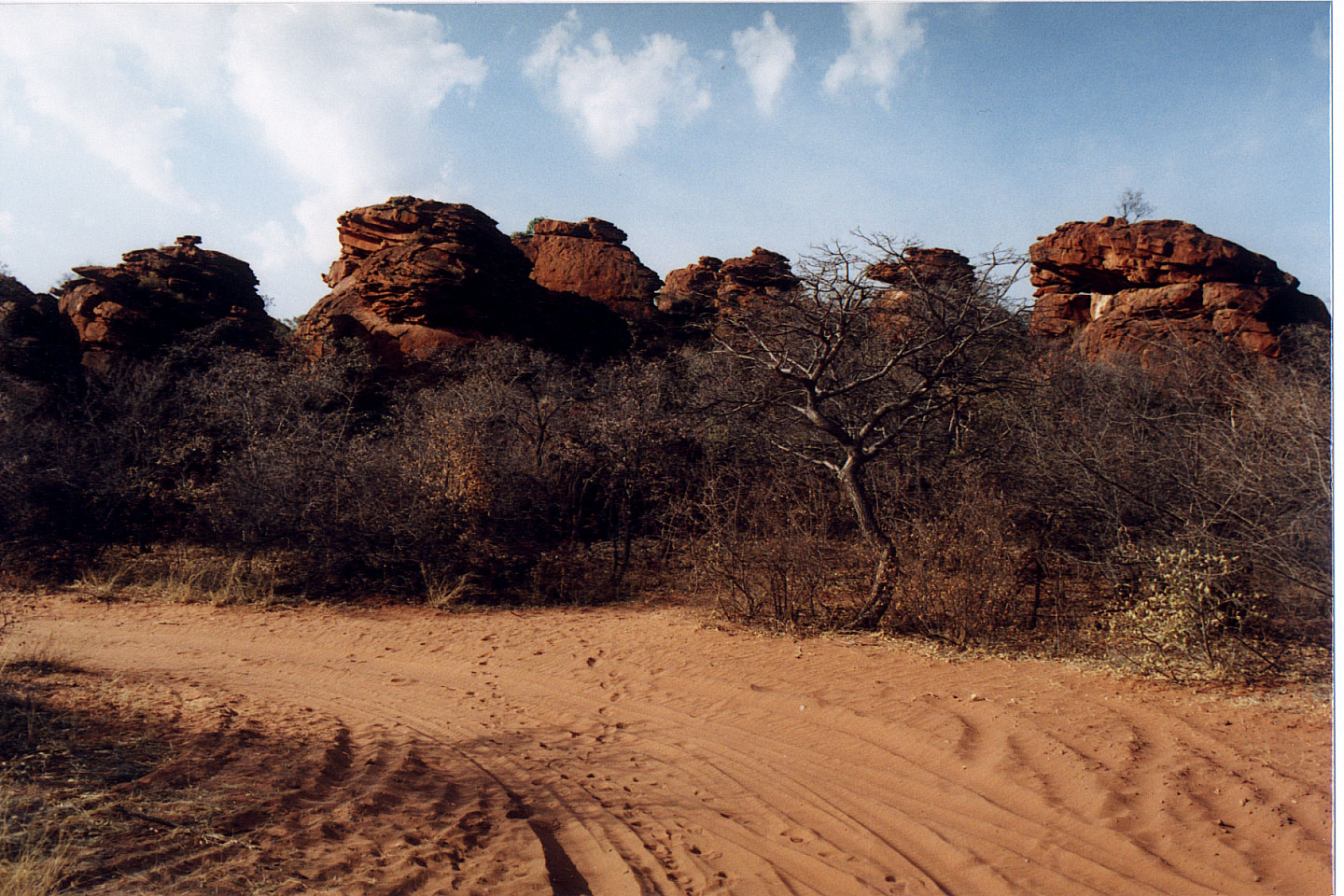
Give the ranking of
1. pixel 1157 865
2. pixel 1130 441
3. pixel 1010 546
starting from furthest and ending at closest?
pixel 1130 441 → pixel 1010 546 → pixel 1157 865

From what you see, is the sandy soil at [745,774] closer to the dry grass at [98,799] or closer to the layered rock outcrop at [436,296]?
the dry grass at [98,799]

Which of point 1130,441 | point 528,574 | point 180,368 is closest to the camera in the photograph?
point 1130,441

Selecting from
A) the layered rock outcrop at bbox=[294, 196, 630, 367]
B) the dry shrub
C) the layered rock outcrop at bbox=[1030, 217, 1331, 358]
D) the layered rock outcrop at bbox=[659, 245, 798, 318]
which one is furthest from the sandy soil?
the layered rock outcrop at bbox=[659, 245, 798, 318]

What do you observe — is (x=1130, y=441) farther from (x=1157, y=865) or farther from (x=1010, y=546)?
(x=1157, y=865)


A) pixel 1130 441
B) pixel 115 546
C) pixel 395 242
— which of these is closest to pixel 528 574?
pixel 115 546

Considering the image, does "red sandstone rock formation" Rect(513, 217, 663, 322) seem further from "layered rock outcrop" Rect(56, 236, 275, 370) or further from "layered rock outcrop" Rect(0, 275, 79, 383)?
"layered rock outcrop" Rect(0, 275, 79, 383)

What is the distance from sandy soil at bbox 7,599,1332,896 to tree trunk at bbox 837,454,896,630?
642 millimetres

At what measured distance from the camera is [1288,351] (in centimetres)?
1877

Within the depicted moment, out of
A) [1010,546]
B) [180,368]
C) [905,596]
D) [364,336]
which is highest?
[364,336]

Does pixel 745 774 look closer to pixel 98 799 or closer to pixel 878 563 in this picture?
pixel 98 799

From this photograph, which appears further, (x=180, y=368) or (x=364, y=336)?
(x=364, y=336)

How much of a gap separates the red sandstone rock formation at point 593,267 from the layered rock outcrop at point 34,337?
13533 mm

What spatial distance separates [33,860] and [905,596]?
6.59 meters

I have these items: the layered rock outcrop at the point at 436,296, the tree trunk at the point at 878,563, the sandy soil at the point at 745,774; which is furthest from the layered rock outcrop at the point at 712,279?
the sandy soil at the point at 745,774
